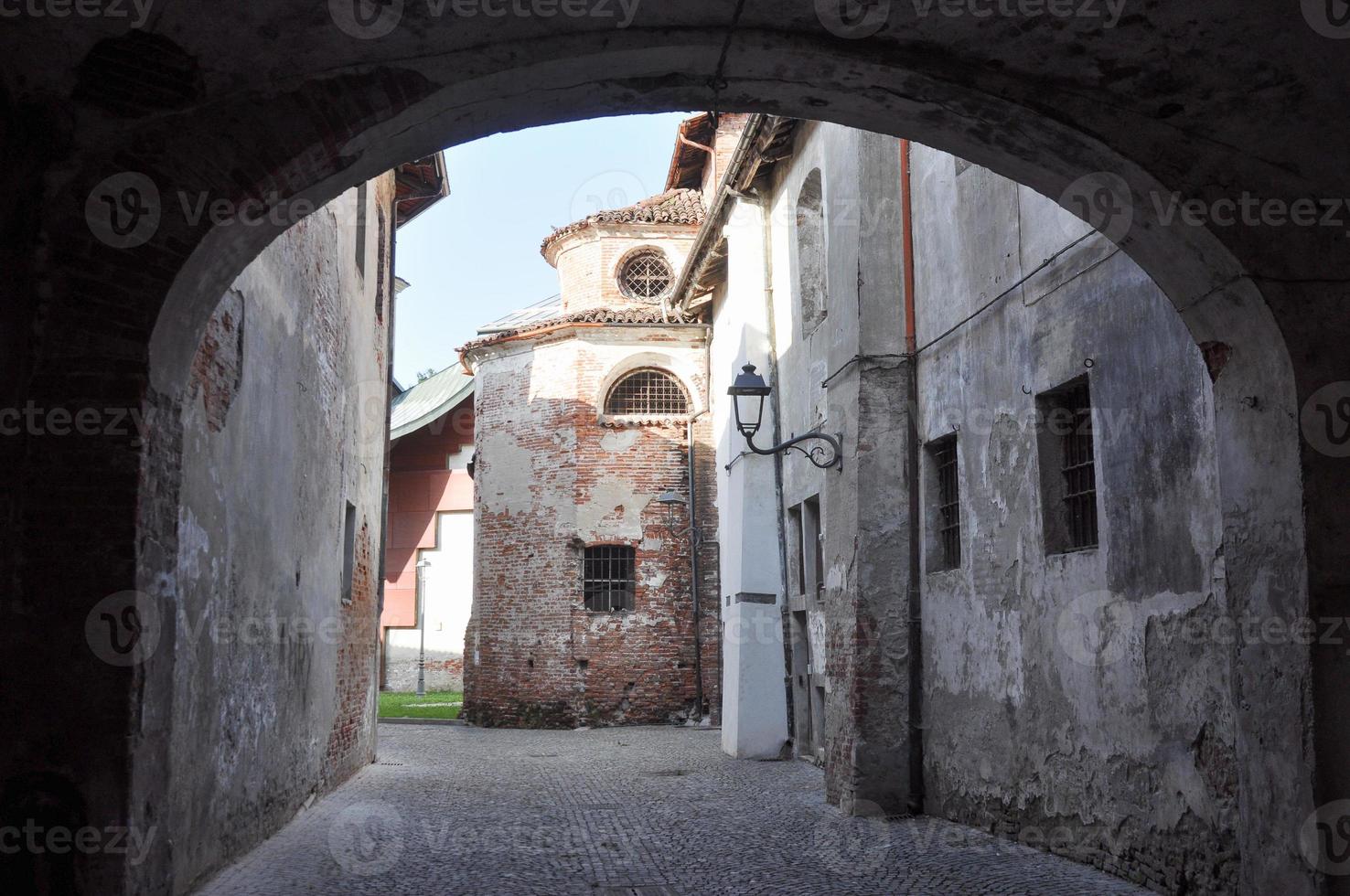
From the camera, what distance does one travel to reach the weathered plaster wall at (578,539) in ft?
70.0

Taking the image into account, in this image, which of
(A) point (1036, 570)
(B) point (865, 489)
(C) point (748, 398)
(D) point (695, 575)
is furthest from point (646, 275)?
(A) point (1036, 570)

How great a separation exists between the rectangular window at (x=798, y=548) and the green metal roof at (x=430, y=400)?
15694 millimetres

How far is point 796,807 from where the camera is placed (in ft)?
34.7

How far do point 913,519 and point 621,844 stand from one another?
137 inches

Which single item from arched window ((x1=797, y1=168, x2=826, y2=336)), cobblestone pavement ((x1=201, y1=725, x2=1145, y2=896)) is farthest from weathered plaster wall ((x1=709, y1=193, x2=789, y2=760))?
arched window ((x1=797, y1=168, x2=826, y2=336))

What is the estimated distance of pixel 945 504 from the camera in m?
Result: 10.1

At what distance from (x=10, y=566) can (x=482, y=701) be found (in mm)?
18018

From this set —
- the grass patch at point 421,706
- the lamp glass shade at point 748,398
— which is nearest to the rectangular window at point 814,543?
the lamp glass shade at point 748,398

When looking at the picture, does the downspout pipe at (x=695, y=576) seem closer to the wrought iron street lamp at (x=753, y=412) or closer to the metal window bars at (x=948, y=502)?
the wrought iron street lamp at (x=753, y=412)

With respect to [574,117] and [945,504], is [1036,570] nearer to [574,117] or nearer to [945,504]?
[945,504]

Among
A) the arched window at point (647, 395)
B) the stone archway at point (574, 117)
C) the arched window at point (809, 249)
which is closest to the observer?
the stone archway at point (574, 117)

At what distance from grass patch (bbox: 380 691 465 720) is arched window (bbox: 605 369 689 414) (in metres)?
6.14

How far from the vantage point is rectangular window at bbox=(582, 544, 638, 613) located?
71.4 feet

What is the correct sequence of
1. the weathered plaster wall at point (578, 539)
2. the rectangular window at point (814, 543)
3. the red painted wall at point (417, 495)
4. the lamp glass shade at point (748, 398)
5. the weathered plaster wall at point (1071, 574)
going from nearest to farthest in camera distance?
the weathered plaster wall at point (1071, 574)
the lamp glass shade at point (748, 398)
the rectangular window at point (814, 543)
the weathered plaster wall at point (578, 539)
the red painted wall at point (417, 495)
